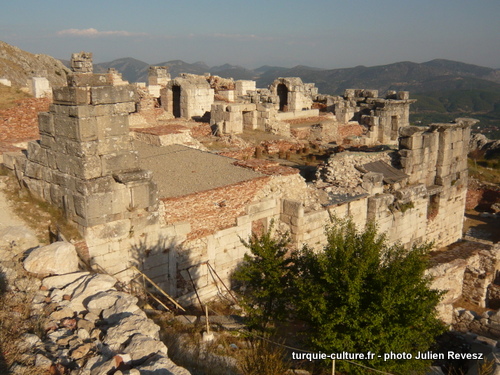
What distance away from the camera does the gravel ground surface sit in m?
10.3

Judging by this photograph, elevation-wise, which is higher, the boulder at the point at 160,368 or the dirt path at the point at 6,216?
the dirt path at the point at 6,216

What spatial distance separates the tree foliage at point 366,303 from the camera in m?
7.05

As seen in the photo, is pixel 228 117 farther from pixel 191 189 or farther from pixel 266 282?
pixel 266 282

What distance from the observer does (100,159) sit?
807 centimetres

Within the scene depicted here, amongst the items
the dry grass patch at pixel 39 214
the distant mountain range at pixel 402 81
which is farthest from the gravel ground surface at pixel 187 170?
the distant mountain range at pixel 402 81

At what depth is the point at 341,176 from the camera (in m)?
13.1

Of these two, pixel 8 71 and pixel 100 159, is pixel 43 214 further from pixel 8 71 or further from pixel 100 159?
pixel 8 71

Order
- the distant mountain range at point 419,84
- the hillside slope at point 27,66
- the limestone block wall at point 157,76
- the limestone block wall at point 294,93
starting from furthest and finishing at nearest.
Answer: the distant mountain range at point 419,84, the hillside slope at point 27,66, the limestone block wall at point 157,76, the limestone block wall at point 294,93

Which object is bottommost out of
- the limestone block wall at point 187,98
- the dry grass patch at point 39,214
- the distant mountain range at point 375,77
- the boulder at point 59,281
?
the boulder at point 59,281

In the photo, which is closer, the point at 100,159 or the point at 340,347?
the point at 340,347

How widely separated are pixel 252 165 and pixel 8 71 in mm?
29100

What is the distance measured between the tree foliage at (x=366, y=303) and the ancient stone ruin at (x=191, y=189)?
7.68 ft

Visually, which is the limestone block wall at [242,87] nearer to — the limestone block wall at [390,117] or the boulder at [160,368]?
the limestone block wall at [390,117]

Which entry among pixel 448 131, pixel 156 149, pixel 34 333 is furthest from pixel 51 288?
pixel 448 131
